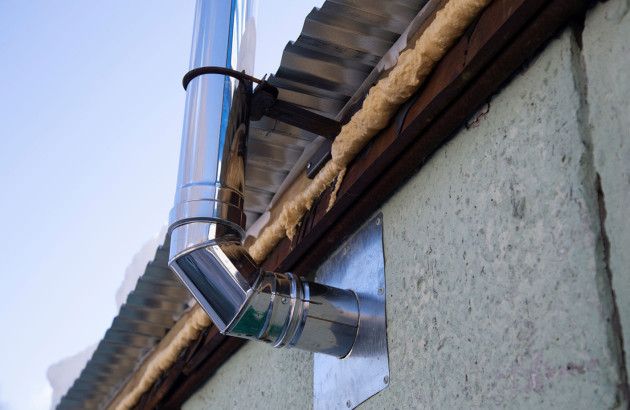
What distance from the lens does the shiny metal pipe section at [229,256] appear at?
2.41 meters

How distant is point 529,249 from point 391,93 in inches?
27.3

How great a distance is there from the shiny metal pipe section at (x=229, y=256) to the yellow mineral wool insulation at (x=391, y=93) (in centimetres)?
32

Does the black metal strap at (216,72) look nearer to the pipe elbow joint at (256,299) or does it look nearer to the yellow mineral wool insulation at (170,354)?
the pipe elbow joint at (256,299)

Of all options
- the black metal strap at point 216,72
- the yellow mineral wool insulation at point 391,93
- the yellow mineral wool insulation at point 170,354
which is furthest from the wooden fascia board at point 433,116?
the yellow mineral wool insulation at point 170,354

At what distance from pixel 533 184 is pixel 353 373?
99 cm

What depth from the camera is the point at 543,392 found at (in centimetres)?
165

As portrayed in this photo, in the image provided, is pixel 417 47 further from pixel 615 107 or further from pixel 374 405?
pixel 374 405

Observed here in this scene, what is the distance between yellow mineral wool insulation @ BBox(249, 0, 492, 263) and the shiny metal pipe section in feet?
1.06

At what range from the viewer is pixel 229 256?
7.99 ft

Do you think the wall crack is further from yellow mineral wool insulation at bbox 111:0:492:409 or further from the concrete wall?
yellow mineral wool insulation at bbox 111:0:492:409

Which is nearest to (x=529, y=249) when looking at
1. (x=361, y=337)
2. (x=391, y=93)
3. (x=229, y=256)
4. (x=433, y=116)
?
(x=433, y=116)

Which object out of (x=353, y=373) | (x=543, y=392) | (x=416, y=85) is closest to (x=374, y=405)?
(x=353, y=373)

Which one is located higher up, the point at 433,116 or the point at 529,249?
the point at 433,116

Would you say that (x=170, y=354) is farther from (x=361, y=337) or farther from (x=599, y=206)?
(x=599, y=206)
